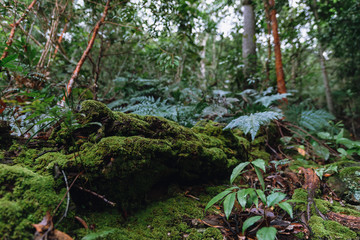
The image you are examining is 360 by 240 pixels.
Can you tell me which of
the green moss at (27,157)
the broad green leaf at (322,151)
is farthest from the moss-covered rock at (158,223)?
the broad green leaf at (322,151)

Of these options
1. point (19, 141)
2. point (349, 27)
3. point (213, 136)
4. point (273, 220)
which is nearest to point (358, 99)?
point (349, 27)

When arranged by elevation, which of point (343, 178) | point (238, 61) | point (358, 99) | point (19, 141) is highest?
point (238, 61)

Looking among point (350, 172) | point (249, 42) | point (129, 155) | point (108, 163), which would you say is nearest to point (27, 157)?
point (108, 163)

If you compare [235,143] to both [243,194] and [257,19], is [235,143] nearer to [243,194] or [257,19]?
[243,194]

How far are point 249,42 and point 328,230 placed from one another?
515 cm

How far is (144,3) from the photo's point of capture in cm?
333

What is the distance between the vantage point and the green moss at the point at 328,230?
125cm

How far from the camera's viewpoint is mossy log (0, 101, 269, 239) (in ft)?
3.63

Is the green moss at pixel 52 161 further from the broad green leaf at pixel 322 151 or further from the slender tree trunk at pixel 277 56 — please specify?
the slender tree trunk at pixel 277 56

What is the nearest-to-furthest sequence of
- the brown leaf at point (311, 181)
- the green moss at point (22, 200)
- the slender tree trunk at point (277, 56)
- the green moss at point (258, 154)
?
1. the green moss at point (22, 200)
2. the brown leaf at point (311, 181)
3. the green moss at point (258, 154)
4. the slender tree trunk at point (277, 56)

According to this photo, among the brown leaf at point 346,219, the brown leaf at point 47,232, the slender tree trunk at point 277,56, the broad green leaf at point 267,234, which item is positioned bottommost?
the brown leaf at point 346,219

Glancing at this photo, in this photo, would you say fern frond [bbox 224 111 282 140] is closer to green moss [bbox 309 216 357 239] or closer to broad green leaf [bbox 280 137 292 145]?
green moss [bbox 309 216 357 239]

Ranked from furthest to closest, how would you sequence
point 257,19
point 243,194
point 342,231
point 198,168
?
point 257,19 < point 198,168 < point 342,231 < point 243,194

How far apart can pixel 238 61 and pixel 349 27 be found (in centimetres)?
330
